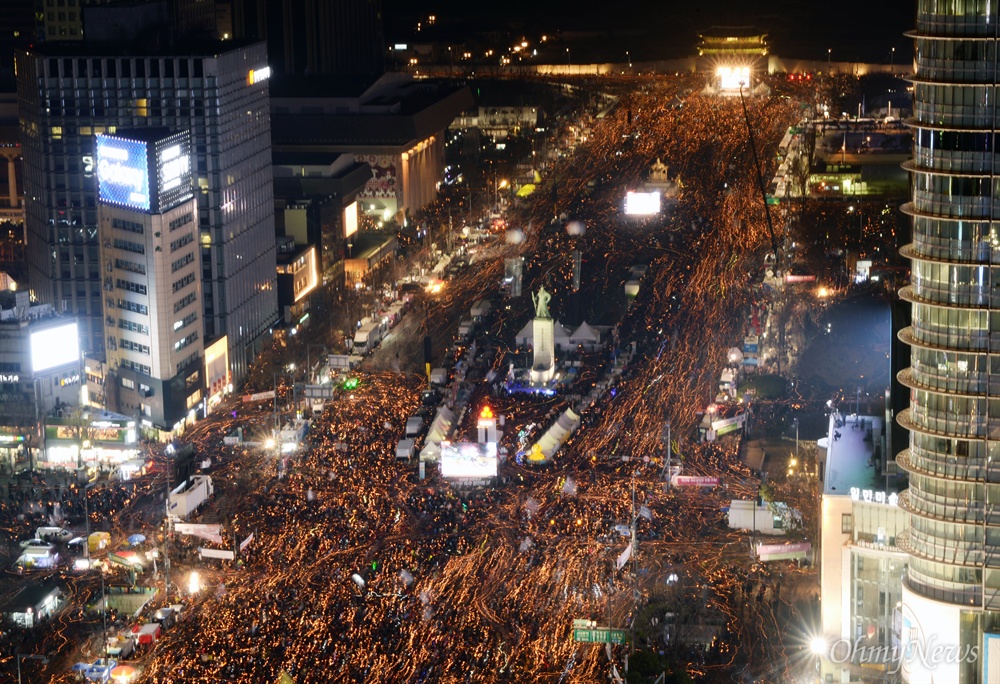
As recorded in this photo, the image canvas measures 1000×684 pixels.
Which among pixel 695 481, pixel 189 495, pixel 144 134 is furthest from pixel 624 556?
pixel 144 134

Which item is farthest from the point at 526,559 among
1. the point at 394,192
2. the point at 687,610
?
the point at 394,192

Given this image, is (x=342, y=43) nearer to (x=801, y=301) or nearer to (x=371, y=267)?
(x=371, y=267)

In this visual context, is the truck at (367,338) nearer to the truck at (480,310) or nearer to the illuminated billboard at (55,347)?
the truck at (480,310)

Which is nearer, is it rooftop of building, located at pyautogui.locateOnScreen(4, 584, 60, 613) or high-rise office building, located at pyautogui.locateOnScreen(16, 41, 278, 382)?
rooftop of building, located at pyautogui.locateOnScreen(4, 584, 60, 613)

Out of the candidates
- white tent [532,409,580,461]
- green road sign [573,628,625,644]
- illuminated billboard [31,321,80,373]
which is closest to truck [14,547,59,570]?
illuminated billboard [31,321,80,373]

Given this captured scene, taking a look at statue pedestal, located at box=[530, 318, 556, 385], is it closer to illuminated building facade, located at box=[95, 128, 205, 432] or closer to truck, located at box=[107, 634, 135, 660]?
illuminated building facade, located at box=[95, 128, 205, 432]
